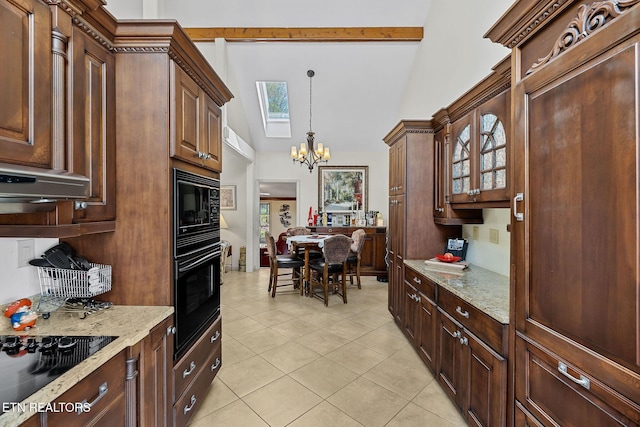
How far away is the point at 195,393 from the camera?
185 centimetres

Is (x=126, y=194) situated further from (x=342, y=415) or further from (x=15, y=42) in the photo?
(x=342, y=415)

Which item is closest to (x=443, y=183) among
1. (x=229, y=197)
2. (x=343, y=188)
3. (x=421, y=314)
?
(x=421, y=314)

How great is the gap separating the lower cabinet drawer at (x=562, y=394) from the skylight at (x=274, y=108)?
533 centimetres

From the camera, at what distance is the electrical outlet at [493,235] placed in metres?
2.48

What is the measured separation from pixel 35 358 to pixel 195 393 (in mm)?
1044

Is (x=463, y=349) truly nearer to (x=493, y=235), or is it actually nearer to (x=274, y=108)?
(x=493, y=235)

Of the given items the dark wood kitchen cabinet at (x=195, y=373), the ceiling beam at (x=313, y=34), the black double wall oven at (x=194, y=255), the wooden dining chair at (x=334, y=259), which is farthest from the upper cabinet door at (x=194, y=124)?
the ceiling beam at (x=313, y=34)

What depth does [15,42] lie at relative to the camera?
102 centimetres

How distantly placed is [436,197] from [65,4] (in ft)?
9.53

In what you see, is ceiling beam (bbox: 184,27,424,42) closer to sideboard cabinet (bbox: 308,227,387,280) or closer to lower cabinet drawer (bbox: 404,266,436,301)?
sideboard cabinet (bbox: 308,227,387,280)

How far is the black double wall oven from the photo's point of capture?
1.62 metres

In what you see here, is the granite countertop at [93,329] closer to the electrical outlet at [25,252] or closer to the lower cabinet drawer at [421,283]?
the electrical outlet at [25,252]

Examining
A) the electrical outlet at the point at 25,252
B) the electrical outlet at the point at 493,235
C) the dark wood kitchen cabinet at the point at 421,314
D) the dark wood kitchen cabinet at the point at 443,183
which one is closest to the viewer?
the electrical outlet at the point at 25,252

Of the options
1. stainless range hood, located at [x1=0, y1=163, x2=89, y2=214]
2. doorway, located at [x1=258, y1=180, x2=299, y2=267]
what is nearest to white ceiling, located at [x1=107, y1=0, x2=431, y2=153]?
stainless range hood, located at [x1=0, y1=163, x2=89, y2=214]
